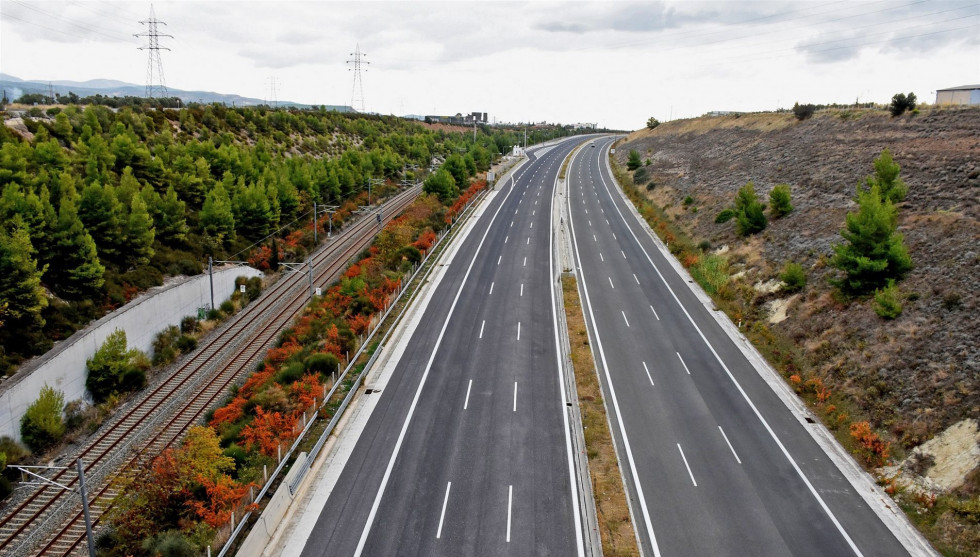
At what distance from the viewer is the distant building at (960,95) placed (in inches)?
2127

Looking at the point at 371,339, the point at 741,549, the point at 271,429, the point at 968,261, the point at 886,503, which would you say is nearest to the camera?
the point at 741,549

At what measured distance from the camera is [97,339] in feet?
112

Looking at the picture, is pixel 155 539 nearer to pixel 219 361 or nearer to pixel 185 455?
pixel 185 455

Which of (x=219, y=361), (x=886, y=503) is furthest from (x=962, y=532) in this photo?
(x=219, y=361)

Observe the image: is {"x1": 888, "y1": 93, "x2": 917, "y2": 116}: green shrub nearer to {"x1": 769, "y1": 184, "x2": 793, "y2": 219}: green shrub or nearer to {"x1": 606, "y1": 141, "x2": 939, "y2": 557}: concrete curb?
{"x1": 769, "y1": 184, "x2": 793, "y2": 219}: green shrub

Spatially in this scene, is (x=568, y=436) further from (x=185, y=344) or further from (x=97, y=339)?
(x=185, y=344)

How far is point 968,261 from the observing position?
2927 cm

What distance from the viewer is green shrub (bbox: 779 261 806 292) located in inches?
1412

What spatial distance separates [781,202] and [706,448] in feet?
98.4

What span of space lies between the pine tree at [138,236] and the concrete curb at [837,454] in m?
43.2

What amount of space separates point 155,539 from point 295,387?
30.1ft

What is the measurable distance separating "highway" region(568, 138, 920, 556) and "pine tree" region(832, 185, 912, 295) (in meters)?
7.88

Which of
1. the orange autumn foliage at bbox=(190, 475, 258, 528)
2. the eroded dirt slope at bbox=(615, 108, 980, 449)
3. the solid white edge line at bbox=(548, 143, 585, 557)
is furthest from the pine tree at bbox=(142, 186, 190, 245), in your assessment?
the eroded dirt slope at bbox=(615, 108, 980, 449)

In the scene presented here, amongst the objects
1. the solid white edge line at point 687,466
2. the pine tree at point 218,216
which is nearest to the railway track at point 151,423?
the pine tree at point 218,216
